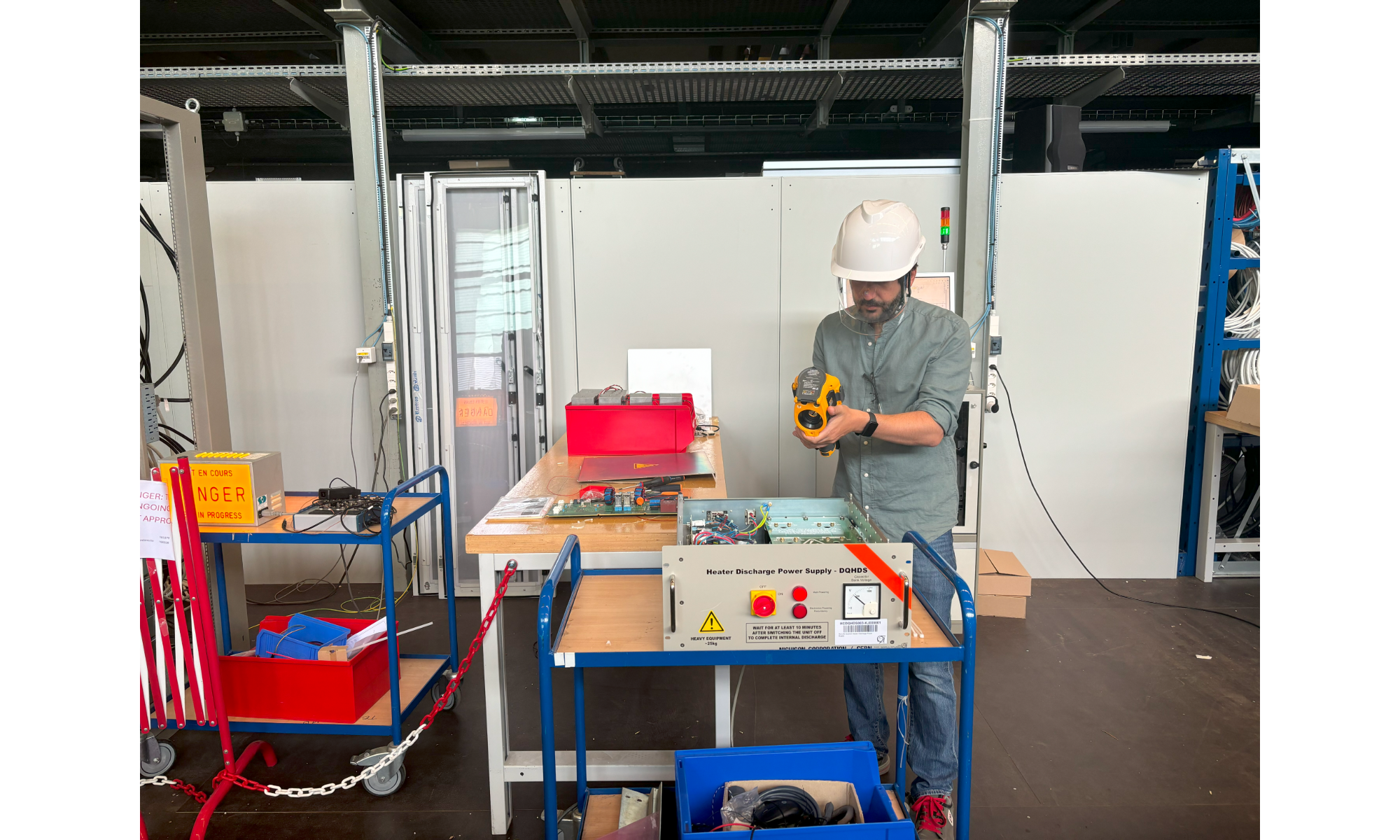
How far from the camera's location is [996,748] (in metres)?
2.22

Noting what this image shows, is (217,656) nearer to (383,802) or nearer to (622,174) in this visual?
(383,802)

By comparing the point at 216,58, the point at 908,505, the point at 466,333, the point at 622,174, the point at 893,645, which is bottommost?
the point at 893,645

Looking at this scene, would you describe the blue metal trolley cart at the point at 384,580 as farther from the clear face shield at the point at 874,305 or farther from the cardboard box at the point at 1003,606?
the cardboard box at the point at 1003,606

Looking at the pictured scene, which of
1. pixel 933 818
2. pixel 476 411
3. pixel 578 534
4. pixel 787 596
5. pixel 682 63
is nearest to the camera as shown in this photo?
pixel 787 596

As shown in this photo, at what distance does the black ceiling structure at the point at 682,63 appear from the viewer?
3.18 meters

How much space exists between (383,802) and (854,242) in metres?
2.03

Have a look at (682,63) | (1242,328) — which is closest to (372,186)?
(682,63)

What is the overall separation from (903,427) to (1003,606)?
187 cm

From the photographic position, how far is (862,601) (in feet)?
4.01

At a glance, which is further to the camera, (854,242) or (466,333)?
(466,333)

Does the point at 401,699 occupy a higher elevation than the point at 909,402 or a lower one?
lower

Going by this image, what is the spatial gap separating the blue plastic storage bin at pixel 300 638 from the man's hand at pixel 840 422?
1.56m

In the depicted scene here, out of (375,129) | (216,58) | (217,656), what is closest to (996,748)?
(217,656)

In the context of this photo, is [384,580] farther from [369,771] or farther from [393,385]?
[393,385]
